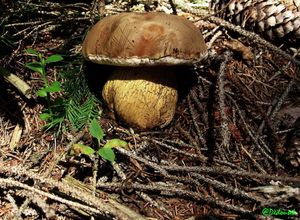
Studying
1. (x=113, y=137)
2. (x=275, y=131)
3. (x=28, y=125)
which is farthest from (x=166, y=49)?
(x=28, y=125)

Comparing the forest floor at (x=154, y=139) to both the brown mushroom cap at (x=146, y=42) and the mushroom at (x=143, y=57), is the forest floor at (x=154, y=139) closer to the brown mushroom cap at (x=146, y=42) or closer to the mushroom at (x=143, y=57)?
the mushroom at (x=143, y=57)

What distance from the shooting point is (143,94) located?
148 centimetres

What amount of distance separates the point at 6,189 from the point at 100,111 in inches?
21.1

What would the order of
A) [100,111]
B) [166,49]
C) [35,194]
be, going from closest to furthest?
[35,194] → [166,49] → [100,111]

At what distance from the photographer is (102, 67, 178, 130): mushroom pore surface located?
1474 mm

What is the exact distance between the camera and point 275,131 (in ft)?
4.71

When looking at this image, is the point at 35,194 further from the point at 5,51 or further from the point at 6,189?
the point at 5,51

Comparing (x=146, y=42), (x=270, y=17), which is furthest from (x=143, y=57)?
(x=270, y=17)

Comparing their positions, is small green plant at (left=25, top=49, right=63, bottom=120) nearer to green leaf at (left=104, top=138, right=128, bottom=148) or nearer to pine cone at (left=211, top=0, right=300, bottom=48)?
green leaf at (left=104, top=138, right=128, bottom=148)

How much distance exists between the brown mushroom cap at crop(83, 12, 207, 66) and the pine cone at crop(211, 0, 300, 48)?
520 millimetres

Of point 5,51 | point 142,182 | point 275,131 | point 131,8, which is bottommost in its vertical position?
point 142,182

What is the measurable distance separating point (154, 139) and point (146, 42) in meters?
0.42

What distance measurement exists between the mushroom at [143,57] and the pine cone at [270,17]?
0.48 m

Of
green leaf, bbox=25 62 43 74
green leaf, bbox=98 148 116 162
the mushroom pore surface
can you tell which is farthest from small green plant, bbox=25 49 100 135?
green leaf, bbox=98 148 116 162
